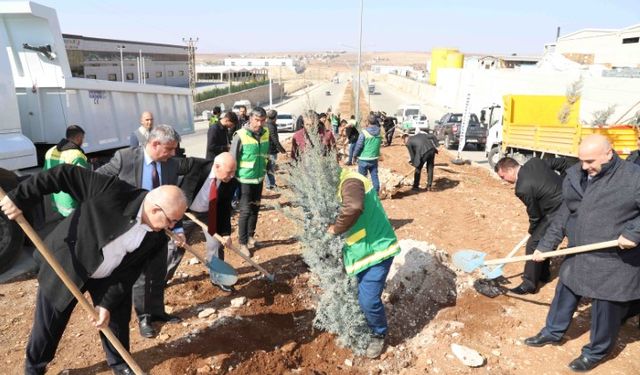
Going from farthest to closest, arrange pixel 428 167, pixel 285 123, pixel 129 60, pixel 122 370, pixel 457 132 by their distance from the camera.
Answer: pixel 129 60, pixel 285 123, pixel 457 132, pixel 428 167, pixel 122 370

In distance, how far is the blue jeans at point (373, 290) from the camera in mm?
3511

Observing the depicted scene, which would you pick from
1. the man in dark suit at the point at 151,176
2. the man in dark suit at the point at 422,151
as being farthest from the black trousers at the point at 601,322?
the man in dark suit at the point at 422,151

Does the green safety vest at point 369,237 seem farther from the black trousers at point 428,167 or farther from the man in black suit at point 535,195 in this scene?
the black trousers at point 428,167

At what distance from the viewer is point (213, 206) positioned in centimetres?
431

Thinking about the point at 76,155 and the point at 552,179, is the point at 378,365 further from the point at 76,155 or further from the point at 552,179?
the point at 76,155

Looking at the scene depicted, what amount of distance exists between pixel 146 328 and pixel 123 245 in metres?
1.37

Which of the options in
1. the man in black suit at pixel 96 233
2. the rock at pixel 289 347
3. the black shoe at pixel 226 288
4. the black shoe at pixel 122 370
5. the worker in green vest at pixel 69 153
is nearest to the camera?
the man in black suit at pixel 96 233

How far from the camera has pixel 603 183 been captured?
137 inches

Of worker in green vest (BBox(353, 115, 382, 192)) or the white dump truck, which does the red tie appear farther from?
worker in green vest (BBox(353, 115, 382, 192))

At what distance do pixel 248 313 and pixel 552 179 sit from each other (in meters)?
3.39

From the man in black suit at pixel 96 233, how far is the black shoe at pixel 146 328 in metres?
0.90

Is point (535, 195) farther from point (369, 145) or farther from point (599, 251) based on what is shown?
point (369, 145)

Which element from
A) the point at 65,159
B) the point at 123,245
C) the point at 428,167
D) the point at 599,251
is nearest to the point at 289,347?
the point at 123,245

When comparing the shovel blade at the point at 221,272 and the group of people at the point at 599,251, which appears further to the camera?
the shovel blade at the point at 221,272
